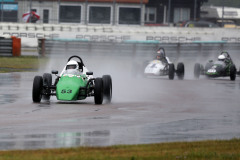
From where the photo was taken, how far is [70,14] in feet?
165

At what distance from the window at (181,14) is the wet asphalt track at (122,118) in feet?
118

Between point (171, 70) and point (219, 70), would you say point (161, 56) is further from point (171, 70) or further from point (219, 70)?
point (219, 70)

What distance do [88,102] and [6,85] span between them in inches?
241

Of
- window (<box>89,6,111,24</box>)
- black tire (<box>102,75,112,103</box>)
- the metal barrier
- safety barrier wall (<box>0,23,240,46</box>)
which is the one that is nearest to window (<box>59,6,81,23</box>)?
window (<box>89,6,111,24</box>)

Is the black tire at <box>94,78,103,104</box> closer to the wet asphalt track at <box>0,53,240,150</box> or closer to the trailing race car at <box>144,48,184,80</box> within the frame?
the wet asphalt track at <box>0,53,240,150</box>

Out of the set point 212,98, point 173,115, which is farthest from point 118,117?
point 212,98

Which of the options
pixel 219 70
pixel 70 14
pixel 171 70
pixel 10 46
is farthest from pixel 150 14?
pixel 171 70

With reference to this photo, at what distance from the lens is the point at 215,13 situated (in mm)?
68562

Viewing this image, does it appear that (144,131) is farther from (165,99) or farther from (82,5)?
(82,5)

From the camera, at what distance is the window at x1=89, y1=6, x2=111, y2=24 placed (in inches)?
1927

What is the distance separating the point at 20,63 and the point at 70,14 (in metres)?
15.4

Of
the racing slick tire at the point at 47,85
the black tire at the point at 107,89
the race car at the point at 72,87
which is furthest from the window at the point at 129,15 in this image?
the black tire at the point at 107,89

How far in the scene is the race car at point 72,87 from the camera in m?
16.6

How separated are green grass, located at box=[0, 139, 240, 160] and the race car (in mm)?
6247
